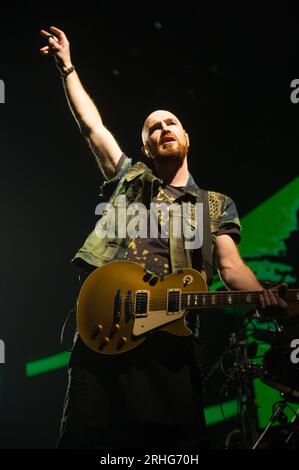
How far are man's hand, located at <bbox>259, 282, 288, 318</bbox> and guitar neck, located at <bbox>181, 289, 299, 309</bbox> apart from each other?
0.04ft

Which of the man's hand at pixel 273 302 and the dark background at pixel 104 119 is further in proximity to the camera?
the dark background at pixel 104 119

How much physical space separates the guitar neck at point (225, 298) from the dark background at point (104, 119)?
213 centimetres

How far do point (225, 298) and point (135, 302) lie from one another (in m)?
0.40

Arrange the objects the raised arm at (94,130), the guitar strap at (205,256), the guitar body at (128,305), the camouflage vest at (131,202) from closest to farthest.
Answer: the guitar body at (128,305), the camouflage vest at (131,202), the guitar strap at (205,256), the raised arm at (94,130)

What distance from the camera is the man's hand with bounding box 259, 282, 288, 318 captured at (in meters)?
1.86
